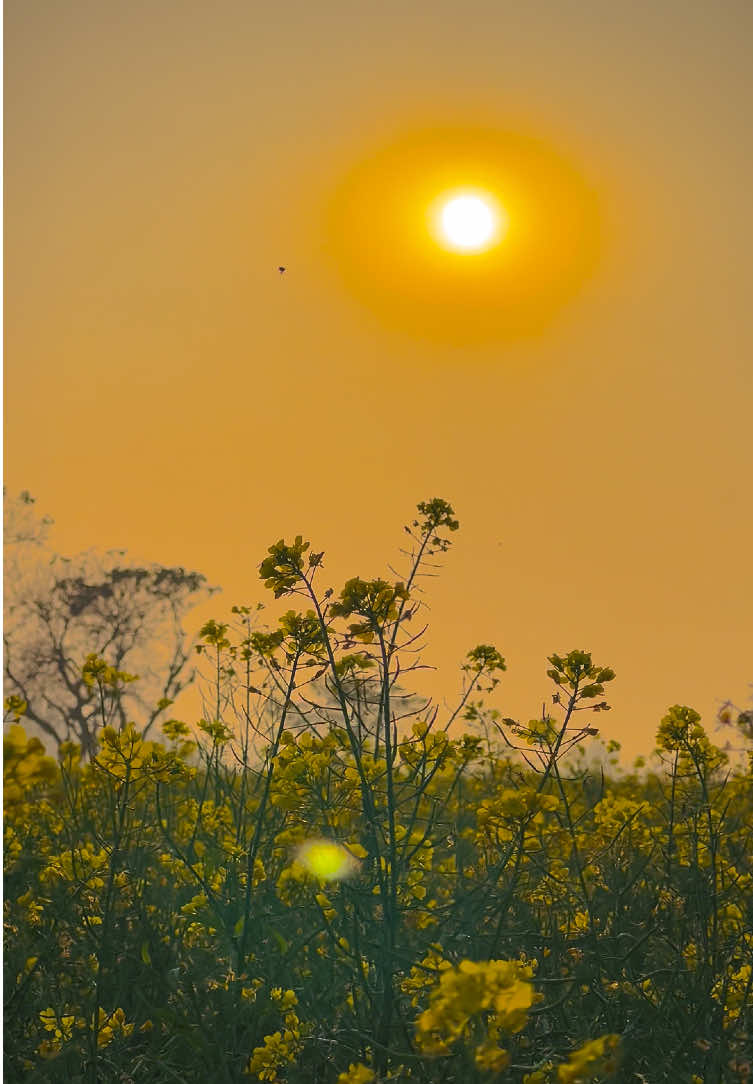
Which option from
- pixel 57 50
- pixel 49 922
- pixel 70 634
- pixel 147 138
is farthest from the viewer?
pixel 70 634

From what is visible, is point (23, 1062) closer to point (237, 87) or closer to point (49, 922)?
point (49, 922)

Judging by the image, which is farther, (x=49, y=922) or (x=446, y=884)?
(x=446, y=884)

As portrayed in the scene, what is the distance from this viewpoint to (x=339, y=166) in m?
4.56

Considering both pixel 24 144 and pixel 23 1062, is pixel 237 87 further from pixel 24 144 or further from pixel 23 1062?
pixel 23 1062

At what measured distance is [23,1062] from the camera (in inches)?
102

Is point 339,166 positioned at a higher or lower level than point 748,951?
higher

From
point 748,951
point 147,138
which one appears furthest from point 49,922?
point 147,138

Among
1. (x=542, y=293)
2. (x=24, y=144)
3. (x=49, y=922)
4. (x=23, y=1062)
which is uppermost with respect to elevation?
(x=542, y=293)

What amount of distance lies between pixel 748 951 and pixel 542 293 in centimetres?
311

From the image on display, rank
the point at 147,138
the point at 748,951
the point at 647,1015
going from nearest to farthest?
1. the point at 647,1015
2. the point at 748,951
3. the point at 147,138

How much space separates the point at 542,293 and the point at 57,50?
2.42 m

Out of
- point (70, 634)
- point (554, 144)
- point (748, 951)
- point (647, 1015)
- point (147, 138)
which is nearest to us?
point (647, 1015)

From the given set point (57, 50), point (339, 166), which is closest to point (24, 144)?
point (57, 50)

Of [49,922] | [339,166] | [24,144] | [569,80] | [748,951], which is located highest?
[569,80]
